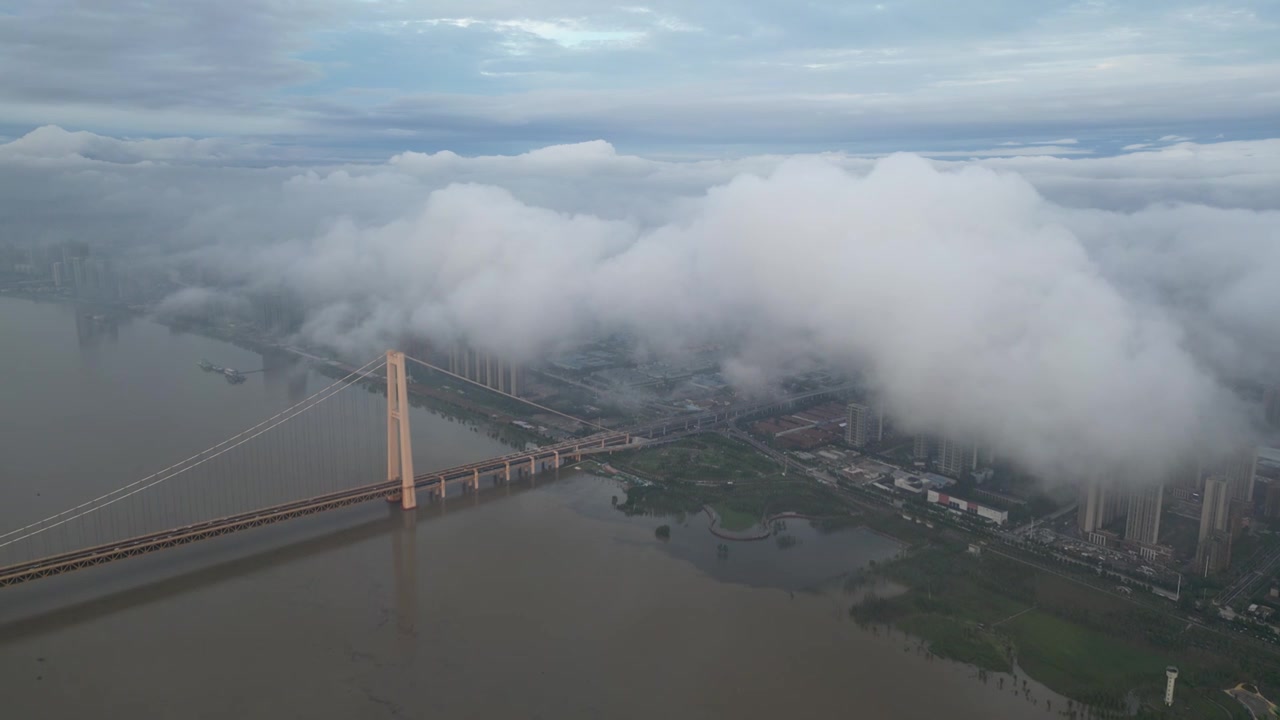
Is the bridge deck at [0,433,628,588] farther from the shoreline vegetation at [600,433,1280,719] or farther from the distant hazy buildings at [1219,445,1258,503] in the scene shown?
the distant hazy buildings at [1219,445,1258,503]

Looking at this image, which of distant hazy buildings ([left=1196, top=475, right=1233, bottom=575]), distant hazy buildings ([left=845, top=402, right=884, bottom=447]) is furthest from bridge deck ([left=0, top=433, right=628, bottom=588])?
distant hazy buildings ([left=1196, top=475, right=1233, bottom=575])

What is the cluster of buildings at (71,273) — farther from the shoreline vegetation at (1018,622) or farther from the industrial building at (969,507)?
the industrial building at (969,507)

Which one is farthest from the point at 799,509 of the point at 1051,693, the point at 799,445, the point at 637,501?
the point at 1051,693

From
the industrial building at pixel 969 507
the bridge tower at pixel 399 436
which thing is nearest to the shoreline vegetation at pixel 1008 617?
the industrial building at pixel 969 507

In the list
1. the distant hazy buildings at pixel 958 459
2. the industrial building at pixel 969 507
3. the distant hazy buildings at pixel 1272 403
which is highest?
the distant hazy buildings at pixel 1272 403

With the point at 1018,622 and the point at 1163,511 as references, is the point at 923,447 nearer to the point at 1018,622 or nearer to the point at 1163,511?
the point at 1163,511

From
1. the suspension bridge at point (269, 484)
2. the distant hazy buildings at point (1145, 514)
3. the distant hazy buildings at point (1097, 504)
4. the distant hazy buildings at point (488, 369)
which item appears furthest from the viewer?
the distant hazy buildings at point (488, 369)
